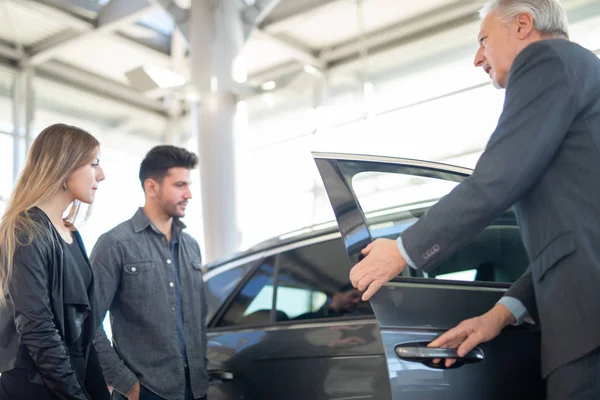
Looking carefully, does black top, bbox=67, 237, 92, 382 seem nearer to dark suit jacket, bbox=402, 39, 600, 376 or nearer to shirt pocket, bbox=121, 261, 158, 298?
shirt pocket, bbox=121, 261, 158, 298

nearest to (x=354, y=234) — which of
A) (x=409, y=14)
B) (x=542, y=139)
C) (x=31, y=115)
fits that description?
(x=542, y=139)

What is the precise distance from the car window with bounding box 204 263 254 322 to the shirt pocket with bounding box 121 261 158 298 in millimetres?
457

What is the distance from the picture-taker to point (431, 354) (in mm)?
1785

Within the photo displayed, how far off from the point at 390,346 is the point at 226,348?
1114 mm

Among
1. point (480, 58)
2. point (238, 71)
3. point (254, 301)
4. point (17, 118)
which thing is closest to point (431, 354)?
point (480, 58)

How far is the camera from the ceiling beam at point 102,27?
952cm

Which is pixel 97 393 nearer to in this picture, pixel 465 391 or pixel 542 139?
pixel 465 391

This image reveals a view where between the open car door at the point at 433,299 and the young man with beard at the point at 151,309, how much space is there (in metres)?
1.03

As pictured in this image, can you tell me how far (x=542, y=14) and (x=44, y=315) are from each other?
1591 millimetres

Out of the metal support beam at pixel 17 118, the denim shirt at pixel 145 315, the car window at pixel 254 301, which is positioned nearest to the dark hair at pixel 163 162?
the denim shirt at pixel 145 315

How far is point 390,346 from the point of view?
71.6 inches

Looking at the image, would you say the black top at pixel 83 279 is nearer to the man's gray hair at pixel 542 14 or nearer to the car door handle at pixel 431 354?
the car door handle at pixel 431 354

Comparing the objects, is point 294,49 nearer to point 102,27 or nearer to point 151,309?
point 102,27

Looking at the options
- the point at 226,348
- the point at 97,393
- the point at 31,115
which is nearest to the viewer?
the point at 97,393
